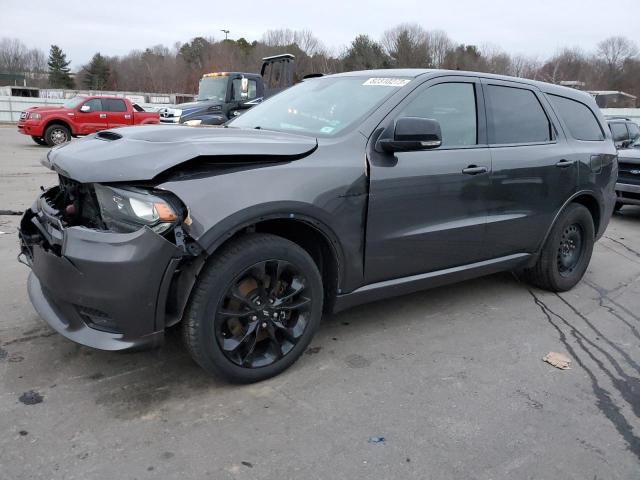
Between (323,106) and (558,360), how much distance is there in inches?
90.2

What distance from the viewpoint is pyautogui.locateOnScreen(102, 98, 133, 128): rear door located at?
688 inches

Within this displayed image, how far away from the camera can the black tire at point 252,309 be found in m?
2.73

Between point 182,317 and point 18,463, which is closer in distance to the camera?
point 18,463

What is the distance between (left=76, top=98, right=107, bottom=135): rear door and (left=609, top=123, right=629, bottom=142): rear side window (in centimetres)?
1439

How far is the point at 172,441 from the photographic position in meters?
2.52

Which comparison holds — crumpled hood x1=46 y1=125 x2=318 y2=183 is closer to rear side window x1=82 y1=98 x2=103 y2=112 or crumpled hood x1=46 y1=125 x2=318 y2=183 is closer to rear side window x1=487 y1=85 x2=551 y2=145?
rear side window x1=487 y1=85 x2=551 y2=145

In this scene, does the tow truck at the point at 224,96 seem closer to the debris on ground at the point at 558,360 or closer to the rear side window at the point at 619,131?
the rear side window at the point at 619,131

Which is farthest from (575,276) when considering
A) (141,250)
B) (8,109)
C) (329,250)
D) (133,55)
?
(133,55)

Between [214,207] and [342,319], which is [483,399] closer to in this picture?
[342,319]

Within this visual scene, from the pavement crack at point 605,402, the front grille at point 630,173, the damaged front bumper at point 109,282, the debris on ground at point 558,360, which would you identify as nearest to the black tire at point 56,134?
the front grille at point 630,173

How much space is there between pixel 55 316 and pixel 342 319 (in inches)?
76.9

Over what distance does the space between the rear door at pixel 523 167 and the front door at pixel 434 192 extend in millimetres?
151

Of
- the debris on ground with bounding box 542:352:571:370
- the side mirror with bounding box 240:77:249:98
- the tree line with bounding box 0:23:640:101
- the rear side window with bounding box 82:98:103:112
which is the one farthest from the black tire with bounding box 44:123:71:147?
the tree line with bounding box 0:23:640:101

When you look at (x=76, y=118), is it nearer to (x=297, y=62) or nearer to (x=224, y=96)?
(x=224, y=96)
